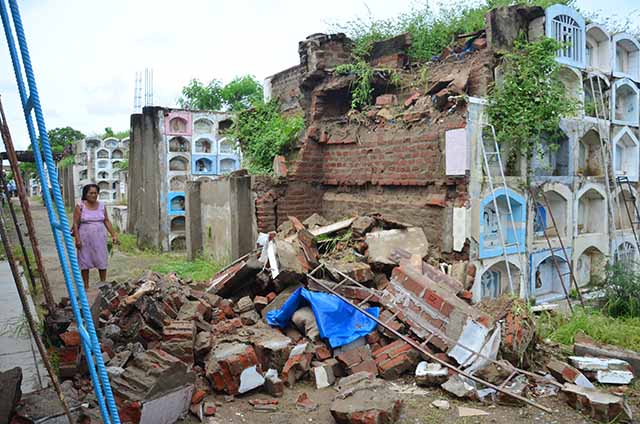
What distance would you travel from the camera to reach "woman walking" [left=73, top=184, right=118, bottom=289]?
689 centimetres

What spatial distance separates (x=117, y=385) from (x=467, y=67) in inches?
285

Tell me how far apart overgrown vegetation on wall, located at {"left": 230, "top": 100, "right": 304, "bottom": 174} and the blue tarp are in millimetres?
4372

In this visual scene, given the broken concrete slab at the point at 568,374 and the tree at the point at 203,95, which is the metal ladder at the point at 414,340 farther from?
the tree at the point at 203,95

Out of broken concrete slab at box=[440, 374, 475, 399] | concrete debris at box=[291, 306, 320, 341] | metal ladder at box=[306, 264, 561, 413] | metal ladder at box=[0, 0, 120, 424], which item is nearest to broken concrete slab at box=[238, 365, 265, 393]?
concrete debris at box=[291, 306, 320, 341]

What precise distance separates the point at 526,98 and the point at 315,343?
17.0ft

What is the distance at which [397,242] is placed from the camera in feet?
25.8

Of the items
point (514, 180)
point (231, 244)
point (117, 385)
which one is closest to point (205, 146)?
point (231, 244)

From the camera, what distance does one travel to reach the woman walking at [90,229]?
6.89m

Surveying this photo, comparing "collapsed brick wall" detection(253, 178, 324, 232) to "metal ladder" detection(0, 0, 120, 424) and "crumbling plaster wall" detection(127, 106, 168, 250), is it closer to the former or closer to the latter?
"metal ladder" detection(0, 0, 120, 424)

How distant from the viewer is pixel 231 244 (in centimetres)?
1048

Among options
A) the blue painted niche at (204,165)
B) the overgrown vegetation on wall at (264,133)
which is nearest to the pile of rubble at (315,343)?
the overgrown vegetation on wall at (264,133)

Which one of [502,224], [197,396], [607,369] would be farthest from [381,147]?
[197,396]

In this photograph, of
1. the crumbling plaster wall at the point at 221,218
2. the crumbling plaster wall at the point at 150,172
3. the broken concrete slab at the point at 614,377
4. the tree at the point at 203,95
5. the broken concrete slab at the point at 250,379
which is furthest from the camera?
the tree at the point at 203,95

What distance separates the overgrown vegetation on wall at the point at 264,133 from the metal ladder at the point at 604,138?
600 cm
